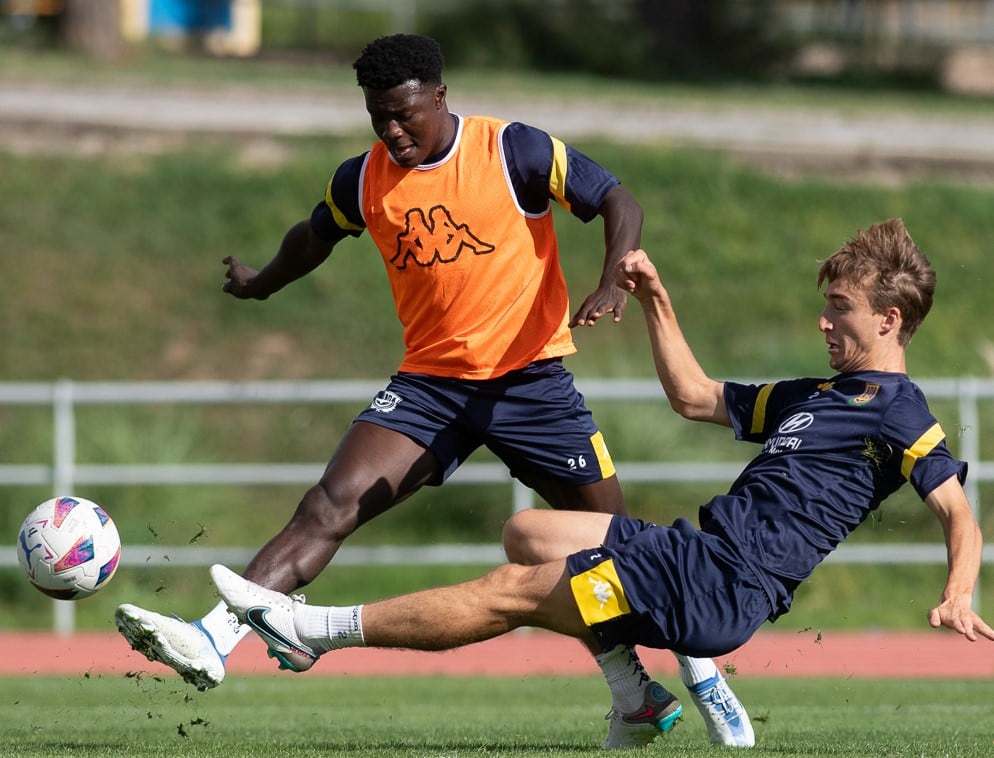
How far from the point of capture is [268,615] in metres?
5.44

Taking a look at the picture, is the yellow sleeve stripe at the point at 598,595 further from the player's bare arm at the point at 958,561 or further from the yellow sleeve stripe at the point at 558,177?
the yellow sleeve stripe at the point at 558,177

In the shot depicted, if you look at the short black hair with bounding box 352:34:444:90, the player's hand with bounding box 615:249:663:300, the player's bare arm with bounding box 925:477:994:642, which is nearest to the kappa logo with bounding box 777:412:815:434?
the player's bare arm with bounding box 925:477:994:642

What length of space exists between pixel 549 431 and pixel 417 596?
122 cm

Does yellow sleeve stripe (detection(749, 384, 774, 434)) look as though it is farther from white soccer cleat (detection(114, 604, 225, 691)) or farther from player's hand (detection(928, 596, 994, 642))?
white soccer cleat (detection(114, 604, 225, 691))

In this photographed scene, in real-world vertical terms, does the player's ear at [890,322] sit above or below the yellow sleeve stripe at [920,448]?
above

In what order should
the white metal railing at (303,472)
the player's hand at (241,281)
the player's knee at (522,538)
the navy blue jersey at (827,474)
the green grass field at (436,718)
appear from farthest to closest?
the white metal railing at (303,472) → the player's hand at (241,281) → the green grass field at (436,718) → the player's knee at (522,538) → the navy blue jersey at (827,474)

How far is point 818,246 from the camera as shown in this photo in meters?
18.6

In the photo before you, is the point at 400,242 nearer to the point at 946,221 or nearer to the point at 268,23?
the point at 946,221

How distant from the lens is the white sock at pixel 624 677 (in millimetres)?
5988

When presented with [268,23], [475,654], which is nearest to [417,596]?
[475,654]

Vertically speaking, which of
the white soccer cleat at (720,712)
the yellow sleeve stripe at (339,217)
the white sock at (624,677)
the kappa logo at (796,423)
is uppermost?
the yellow sleeve stripe at (339,217)

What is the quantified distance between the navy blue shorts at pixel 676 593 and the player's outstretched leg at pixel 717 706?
0.94 meters

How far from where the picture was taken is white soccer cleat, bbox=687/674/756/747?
20.3ft

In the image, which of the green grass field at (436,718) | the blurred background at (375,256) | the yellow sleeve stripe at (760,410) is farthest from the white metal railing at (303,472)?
the yellow sleeve stripe at (760,410)
